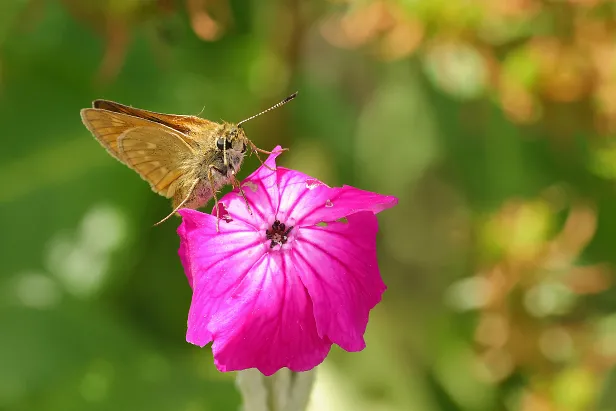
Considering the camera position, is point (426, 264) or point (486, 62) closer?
point (486, 62)

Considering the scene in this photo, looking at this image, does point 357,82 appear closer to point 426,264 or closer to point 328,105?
point 328,105

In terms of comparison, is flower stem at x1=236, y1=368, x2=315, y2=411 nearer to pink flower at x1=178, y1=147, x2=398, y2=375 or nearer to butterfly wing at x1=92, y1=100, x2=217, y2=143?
pink flower at x1=178, y1=147, x2=398, y2=375

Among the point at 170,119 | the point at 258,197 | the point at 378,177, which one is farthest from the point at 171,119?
the point at 378,177

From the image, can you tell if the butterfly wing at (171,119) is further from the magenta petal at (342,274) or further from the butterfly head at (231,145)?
the magenta petal at (342,274)

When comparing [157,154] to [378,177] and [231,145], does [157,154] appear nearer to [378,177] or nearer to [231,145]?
[231,145]

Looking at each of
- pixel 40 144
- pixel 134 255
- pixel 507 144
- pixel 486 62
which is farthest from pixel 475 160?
pixel 40 144

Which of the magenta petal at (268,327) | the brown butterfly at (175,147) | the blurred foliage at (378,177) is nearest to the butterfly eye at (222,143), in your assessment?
the brown butterfly at (175,147)
